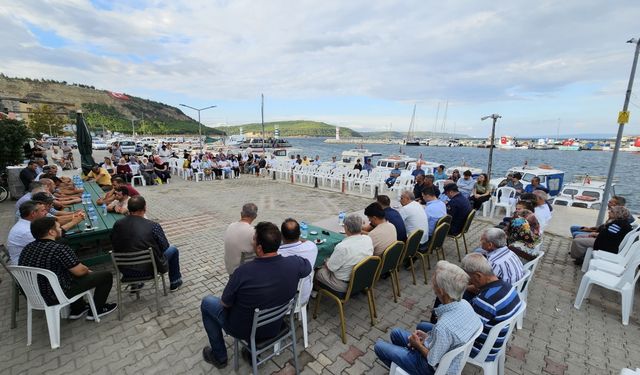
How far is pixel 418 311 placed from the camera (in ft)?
11.5

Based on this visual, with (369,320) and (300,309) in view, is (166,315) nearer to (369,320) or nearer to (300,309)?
(300,309)

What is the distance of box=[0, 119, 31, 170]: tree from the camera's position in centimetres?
902

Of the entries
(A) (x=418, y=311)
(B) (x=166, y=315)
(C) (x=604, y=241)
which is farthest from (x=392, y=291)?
(C) (x=604, y=241)

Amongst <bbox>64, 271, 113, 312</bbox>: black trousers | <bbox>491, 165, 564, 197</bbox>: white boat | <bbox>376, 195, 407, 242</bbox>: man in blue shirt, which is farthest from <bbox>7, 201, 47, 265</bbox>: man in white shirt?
<bbox>491, 165, 564, 197</bbox>: white boat

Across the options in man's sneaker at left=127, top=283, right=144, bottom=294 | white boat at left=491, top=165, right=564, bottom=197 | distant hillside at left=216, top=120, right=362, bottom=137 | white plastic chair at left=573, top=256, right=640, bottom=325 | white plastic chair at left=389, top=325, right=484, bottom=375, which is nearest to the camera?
white plastic chair at left=389, top=325, right=484, bottom=375

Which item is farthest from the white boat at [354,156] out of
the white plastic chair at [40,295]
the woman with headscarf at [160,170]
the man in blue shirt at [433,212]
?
the white plastic chair at [40,295]

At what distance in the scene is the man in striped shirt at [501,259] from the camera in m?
2.80

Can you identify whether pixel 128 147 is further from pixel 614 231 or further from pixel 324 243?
pixel 614 231

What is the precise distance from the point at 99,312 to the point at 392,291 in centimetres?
373

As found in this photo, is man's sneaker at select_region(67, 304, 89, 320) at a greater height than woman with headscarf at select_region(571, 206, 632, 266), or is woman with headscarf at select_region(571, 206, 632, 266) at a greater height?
woman with headscarf at select_region(571, 206, 632, 266)

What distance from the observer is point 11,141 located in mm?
9297

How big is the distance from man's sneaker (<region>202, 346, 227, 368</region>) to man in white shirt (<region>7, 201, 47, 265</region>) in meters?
2.27

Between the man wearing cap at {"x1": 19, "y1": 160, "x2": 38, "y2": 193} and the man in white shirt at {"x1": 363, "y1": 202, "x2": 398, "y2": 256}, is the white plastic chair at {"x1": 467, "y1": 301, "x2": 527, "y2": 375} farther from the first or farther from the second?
the man wearing cap at {"x1": 19, "y1": 160, "x2": 38, "y2": 193}

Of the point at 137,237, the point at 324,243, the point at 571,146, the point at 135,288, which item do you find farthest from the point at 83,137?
the point at 571,146
